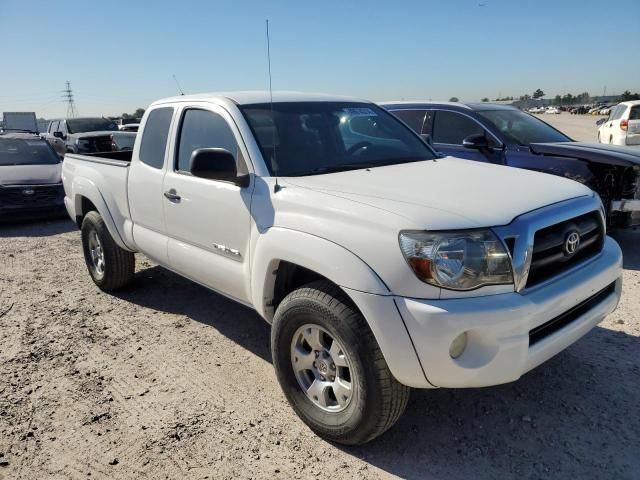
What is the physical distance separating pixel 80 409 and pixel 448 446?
88.1 inches

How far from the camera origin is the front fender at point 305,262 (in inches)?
96.0

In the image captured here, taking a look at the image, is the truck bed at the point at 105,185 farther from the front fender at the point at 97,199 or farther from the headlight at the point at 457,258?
the headlight at the point at 457,258

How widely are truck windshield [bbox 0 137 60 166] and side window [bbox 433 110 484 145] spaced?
7711mm

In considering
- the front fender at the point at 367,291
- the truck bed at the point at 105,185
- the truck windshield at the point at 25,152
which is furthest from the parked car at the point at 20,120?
the front fender at the point at 367,291

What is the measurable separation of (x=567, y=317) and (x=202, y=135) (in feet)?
8.80

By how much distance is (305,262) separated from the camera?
2.73 m

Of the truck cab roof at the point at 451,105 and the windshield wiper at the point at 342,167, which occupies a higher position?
the truck cab roof at the point at 451,105

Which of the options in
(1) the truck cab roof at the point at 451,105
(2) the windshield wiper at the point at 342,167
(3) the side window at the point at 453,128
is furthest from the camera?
(1) the truck cab roof at the point at 451,105

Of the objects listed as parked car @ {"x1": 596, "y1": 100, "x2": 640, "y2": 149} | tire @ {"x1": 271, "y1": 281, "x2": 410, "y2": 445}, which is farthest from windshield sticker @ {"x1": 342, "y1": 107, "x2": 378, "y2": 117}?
parked car @ {"x1": 596, "y1": 100, "x2": 640, "y2": 149}

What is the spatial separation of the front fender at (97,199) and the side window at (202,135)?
1.30 m

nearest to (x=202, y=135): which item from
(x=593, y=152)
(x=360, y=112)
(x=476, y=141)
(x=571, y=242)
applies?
(x=360, y=112)

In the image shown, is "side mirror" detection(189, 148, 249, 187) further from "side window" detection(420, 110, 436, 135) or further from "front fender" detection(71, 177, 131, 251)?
"side window" detection(420, 110, 436, 135)

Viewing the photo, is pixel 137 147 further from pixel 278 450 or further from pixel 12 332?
pixel 278 450

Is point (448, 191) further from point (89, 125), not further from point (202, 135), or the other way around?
point (89, 125)
